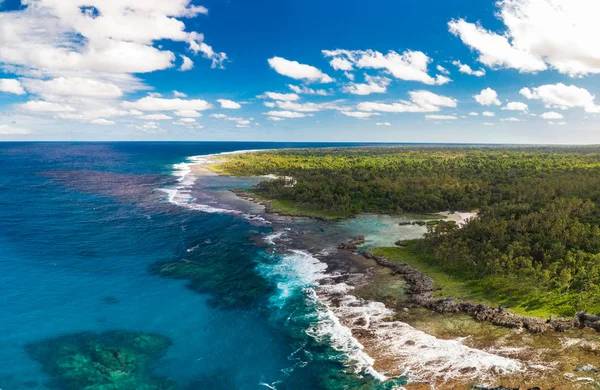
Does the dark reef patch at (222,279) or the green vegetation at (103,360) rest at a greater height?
the dark reef patch at (222,279)

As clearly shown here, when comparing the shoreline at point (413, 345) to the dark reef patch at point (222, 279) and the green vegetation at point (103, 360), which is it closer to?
the dark reef patch at point (222, 279)

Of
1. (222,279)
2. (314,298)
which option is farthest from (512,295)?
(222,279)

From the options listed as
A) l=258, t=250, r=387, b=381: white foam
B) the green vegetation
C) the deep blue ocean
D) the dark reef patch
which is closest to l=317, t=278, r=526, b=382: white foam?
l=258, t=250, r=387, b=381: white foam

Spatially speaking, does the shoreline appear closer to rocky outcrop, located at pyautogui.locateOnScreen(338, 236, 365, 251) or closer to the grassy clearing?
the grassy clearing

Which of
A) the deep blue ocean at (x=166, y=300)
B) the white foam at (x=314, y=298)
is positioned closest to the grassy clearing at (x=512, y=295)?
the white foam at (x=314, y=298)

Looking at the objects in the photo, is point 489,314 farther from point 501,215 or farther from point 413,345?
point 501,215
